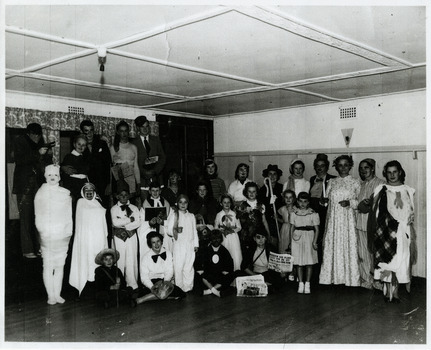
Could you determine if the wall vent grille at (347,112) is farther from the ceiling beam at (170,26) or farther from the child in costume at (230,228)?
the ceiling beam at (170,26)

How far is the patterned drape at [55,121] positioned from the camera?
5.68 m

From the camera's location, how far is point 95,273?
473cm

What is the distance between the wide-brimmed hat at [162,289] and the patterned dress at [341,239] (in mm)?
1899

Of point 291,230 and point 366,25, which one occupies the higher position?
point 366,25

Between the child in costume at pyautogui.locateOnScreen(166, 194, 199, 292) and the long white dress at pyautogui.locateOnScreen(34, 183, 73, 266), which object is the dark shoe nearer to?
the child in costume at pyautogui.locateOnScreen(166, 194, 199, 292)

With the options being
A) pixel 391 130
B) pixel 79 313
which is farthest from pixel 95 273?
pixel 391 130

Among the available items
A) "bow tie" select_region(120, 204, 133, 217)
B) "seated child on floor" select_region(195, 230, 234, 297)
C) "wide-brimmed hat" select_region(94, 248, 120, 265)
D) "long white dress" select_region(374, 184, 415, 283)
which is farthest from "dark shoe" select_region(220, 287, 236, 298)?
"long white dress" select_region(374, 184, 415, 283)

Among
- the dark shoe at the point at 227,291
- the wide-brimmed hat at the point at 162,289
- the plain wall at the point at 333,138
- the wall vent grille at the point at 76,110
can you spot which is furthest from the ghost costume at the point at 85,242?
the plain wall at the point at 333,138

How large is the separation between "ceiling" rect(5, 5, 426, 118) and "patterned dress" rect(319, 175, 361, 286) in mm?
1300

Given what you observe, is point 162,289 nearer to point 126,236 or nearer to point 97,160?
point 126,236

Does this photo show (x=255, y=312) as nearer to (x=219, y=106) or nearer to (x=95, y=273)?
(x=95, y=273)

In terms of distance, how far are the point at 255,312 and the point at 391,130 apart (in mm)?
3327

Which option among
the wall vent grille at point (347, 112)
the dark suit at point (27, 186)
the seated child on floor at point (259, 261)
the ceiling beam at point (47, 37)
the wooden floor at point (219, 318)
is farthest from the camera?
the wall vent grille at point (347, 112)

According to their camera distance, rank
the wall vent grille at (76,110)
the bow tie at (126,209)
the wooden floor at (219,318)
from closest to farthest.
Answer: the wooden floor at (219,318) → the bow tie at (126,209) → the wall vent grille at (76,110)
